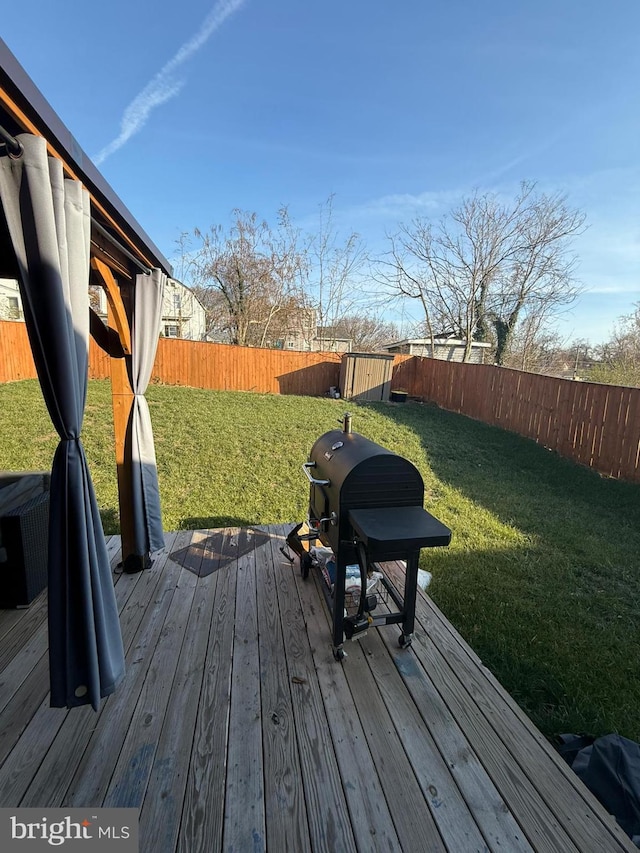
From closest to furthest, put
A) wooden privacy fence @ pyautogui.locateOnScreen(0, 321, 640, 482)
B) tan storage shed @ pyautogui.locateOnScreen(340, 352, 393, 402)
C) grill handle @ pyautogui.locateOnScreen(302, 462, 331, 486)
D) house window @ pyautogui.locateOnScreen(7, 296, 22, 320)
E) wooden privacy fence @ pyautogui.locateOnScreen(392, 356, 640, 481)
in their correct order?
grill handle @ pyautogui.locateOnScreen(302, 462, 331, 486) → wooden privacy fence @ pyautogui.locateOnScreen(392, 356, 640, 481) → wooden privacy fence @ pyautogui.locateOnScreen(0, 321, 640, 482) → tan storage shed @ pyautogui.locateOnScreen(340, 352, 393, 402) → house window @ pyautogui.locateOnScreen(7, 296, 22, 320)

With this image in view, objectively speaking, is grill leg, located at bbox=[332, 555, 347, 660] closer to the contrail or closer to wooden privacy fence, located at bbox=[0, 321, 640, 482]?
wooden privacy fence, located at bbox=[0, 321, 640, 482]

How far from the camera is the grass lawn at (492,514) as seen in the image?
2.18 meters

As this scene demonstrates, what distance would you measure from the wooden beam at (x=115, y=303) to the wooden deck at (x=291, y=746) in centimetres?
170

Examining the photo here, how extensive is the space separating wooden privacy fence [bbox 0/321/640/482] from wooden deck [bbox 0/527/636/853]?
212 inches

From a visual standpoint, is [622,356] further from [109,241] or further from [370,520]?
[109,241]

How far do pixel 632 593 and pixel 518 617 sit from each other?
116 centimetres

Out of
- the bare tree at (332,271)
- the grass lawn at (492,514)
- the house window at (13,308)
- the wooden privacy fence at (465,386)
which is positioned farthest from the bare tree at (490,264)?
the house window at (13,308)

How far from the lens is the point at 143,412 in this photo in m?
2.60

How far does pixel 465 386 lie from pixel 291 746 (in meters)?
10.1

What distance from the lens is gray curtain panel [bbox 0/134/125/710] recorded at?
3.85 ft

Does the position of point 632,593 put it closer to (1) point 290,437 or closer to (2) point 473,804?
(2) point 473,804

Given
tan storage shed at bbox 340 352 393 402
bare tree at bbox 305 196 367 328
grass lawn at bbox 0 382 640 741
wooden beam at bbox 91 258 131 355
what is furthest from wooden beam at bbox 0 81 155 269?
bare tree at bbox 305 196 367 328

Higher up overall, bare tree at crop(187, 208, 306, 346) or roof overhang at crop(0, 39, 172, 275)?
bare tree at crop(187, 208, 306, 346)

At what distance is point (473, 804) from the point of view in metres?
1.25
